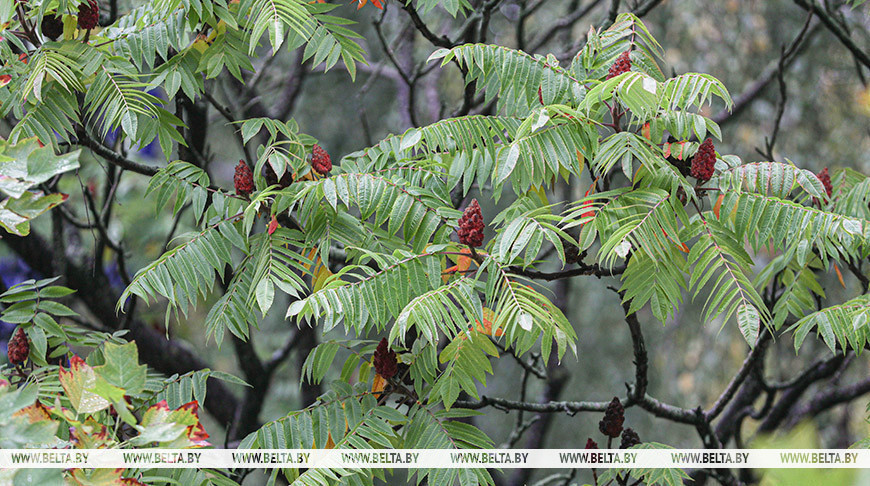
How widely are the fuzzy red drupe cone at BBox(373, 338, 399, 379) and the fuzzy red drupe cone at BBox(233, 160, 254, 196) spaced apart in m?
0.50

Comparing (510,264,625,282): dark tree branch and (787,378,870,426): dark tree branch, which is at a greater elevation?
(510,264,625,282): dark tree branch

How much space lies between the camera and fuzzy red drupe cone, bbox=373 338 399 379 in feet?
5.02

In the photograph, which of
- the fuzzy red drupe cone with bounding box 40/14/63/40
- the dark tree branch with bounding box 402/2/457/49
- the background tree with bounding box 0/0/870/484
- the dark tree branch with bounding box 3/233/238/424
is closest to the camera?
the background tree with bounding box 0/0/870/484

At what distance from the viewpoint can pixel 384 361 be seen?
1.53 meters

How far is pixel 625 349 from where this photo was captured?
4.57 m

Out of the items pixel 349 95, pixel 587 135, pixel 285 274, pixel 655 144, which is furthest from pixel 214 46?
pixel 349 95

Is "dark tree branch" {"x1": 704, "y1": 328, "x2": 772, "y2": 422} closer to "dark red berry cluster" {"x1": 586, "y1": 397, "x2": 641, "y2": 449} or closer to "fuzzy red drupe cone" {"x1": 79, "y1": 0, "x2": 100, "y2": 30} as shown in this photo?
"dark red berry cluster" {"x1": 586, "y1": 397, "x2": 641, "y2": 449}

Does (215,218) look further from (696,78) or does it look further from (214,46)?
(696,78)

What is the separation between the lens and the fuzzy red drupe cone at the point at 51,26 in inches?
72.7

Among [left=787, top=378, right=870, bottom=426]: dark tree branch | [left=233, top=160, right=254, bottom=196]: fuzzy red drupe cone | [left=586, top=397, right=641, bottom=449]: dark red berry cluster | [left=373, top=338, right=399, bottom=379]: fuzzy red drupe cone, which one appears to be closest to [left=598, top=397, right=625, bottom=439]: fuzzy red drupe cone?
[left=586, top=397, right=641, bottom=449]: dark red berry cluster

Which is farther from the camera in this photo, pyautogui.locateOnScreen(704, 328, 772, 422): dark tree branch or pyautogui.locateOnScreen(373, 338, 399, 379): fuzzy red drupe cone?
pyautogui.locateOnScreen(704, 328, 772, 422): dark tree branch

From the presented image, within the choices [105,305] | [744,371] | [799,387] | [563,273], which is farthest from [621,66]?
[105,305]

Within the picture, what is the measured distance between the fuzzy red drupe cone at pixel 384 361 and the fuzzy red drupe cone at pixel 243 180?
0.50 metres

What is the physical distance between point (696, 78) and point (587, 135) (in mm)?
249
